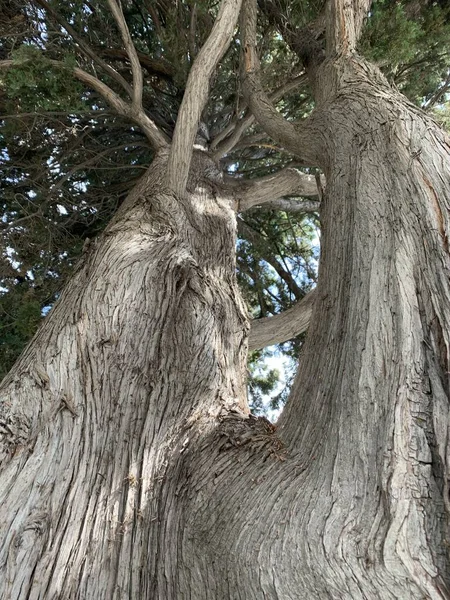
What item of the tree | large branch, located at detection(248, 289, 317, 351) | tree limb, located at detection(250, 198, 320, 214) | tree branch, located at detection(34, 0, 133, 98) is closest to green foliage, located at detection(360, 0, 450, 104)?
the tree

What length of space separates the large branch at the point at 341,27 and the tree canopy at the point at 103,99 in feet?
1.98

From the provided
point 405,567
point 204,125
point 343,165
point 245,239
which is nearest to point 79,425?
point 405,567

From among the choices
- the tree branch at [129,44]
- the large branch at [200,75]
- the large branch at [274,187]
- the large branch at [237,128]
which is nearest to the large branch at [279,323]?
the large branch at [274,187]

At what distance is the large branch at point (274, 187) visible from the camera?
5188 millimetres

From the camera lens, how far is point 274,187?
17.8ft

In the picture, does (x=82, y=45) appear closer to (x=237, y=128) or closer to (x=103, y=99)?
(x=103, y=99)

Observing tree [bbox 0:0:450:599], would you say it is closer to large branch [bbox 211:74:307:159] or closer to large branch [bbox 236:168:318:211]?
large branch [bbox 236:168:318:211]

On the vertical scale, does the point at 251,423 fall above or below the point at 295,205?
below

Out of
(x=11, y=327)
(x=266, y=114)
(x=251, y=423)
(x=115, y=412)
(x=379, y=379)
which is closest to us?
(x=379, y=379)

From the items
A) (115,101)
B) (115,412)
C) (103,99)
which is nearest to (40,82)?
(115,101)

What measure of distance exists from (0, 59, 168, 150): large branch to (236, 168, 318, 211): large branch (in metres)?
0.93

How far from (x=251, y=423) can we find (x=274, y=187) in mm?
3732

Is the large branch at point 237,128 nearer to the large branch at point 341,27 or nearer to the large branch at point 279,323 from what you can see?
the large branch at point 341,27

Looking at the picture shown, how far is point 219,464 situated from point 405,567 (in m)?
0.75
